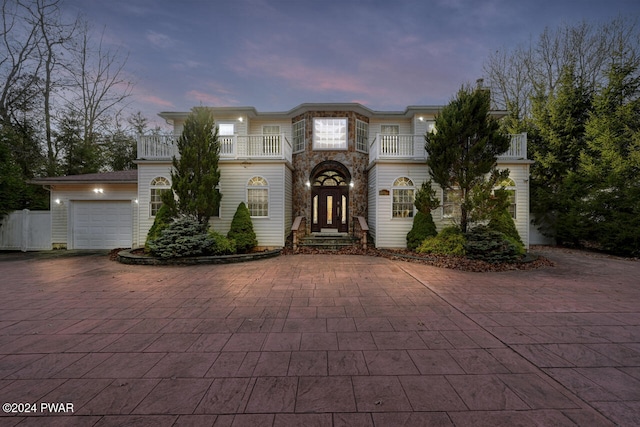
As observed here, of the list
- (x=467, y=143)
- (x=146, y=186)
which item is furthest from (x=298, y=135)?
(x=467, y=143)

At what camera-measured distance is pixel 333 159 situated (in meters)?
12.6

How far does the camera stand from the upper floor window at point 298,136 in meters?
12.7

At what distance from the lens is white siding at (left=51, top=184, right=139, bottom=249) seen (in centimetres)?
1150

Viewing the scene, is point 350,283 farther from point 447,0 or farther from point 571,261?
point 447,0

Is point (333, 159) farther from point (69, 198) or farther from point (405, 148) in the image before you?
point (69, 198)

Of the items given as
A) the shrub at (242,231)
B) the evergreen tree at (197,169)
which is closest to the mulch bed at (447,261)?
the shrub at (242,231)

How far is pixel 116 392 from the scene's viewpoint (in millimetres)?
2285

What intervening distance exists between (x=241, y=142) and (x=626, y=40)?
19.5 meters

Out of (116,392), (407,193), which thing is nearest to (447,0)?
(407,193)

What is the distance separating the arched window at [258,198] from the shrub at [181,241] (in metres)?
2.47

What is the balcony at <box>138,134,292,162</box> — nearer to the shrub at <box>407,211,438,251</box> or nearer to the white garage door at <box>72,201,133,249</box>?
the white garage door at <box>72,201,133,249</box>

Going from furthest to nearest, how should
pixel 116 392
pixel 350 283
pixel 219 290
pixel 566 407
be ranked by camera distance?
pixel 350 283 → pixel 219 290 → pixel 116 392 → pixel 566 407

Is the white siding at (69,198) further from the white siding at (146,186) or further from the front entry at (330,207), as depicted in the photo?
the front entry at (330,207)

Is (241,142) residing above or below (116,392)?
above
